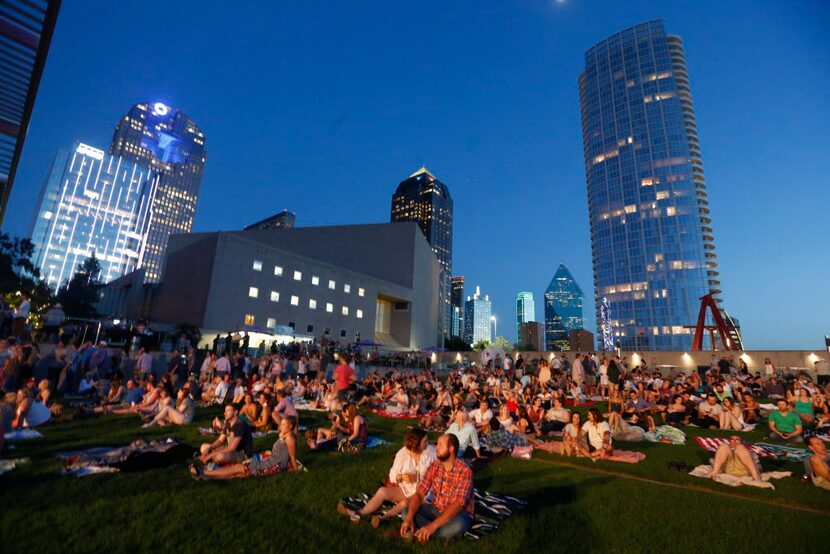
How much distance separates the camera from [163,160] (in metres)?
176

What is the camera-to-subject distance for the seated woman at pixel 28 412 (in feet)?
→ 29.2

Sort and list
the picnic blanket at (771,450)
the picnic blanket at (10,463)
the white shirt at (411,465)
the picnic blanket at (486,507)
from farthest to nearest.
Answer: the picnic blanket at (771,450), the picnic blanket at (10,463), the white shirt at (411,465), the picnic blanket at (486,507)

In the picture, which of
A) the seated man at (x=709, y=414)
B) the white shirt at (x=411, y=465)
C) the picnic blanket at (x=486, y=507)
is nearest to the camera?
the picnic blanket at (x=486, y=507)

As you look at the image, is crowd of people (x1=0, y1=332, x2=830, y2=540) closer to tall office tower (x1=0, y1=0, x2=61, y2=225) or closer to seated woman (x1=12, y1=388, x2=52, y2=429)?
seated woman (x1=12, y1=388, x2=52, y2=429)

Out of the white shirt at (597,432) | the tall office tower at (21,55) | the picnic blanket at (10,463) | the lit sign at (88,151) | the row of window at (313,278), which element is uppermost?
the lit sign at (88,151)

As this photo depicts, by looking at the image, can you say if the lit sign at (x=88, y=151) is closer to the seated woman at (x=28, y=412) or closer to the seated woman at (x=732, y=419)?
the seated woman at (x=28, y=412)

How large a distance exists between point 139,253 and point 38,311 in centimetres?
10462

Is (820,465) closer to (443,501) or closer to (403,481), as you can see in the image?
(443,501)

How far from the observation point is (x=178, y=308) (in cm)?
4028

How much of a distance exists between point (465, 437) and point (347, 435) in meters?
2.83

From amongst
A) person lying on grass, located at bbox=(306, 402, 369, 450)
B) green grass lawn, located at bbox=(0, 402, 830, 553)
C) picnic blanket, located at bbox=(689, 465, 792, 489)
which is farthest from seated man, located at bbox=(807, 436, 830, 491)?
person lying on grass, located at bbox=(306, 402, 369, 450)

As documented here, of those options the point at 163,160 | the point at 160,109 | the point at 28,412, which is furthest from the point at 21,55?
the point at 160,109

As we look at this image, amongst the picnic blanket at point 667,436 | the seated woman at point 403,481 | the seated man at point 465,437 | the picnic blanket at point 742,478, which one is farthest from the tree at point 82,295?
the picnic blanket at point 742,478

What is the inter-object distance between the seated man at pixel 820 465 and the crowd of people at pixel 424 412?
2cm
